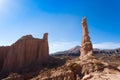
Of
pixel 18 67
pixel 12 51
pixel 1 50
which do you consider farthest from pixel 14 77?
pixel 1 50

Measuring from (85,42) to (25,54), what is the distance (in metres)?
28.8

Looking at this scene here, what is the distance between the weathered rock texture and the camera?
60.3 metres

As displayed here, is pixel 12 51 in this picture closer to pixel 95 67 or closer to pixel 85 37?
pixel 85 37

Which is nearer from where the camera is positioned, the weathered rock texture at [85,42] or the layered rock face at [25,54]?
the weathered rock texture at [85,42]

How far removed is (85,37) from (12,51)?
32.0m

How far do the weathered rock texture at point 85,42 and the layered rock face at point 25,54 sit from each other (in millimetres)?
22111

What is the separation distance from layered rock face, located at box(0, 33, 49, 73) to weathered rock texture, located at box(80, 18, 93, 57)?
72.5 ft

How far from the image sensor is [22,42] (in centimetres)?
8344

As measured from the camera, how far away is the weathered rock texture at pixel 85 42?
60.3 meters

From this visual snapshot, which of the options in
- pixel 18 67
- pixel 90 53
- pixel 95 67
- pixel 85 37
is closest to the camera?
pixel 95 67

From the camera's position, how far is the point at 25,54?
273 feet

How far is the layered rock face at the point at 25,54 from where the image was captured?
265 ft

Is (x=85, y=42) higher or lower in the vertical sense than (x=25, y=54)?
higher

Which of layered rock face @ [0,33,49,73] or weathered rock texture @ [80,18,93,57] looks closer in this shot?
weathered rock texture @ [80,18,93,57]
